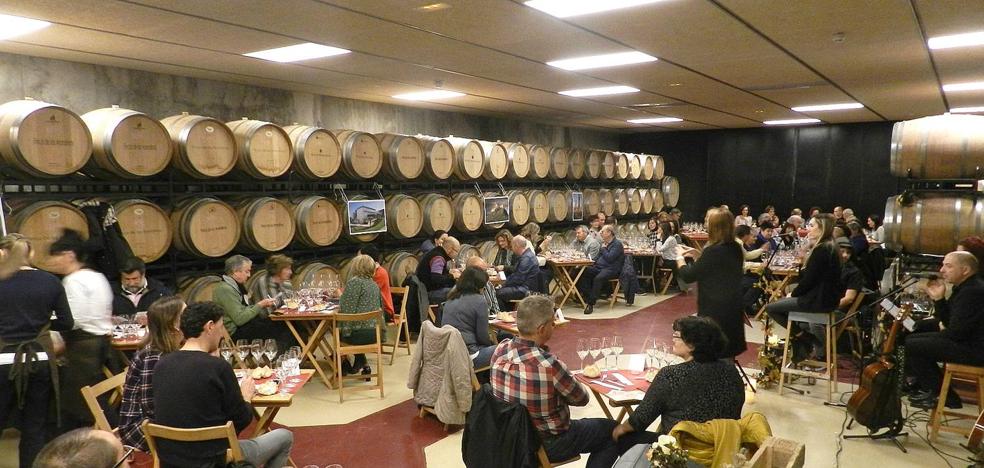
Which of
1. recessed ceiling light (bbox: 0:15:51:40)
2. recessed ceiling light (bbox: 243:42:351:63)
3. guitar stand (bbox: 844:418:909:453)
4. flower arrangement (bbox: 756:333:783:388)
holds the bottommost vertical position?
guitar stand (bbox: 844:418:909:453)

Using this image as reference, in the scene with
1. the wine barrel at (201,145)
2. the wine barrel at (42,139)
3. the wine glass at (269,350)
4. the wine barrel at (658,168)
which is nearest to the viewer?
the wine glass at (269,350)

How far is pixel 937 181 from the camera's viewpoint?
628cm

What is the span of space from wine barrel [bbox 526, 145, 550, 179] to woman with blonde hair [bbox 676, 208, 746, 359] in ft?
21.5

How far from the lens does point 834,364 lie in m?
5.82

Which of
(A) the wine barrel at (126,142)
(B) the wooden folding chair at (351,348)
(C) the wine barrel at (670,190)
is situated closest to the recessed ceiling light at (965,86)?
(B) the wooden folding chair at (351,348)

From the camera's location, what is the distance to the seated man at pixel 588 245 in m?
10.3

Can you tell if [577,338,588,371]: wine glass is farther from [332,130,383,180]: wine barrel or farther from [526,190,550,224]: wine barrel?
[526,190,550,224]: wine barrel

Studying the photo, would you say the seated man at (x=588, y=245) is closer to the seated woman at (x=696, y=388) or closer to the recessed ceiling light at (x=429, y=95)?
the recessed ceiling light at (x=429, y=95)

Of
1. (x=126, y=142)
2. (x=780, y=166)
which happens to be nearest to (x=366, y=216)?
(x=126, y=142)

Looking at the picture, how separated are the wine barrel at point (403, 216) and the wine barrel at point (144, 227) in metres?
3.03

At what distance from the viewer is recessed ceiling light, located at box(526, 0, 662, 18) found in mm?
4000

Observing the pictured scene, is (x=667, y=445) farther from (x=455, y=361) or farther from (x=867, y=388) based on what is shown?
(x=867, y=388)

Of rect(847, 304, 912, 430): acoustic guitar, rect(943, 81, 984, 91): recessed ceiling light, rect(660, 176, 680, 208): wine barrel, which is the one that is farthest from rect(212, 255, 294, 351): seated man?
rect(660, 176, 680, 208): wine barrel

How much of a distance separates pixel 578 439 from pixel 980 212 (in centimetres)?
506
